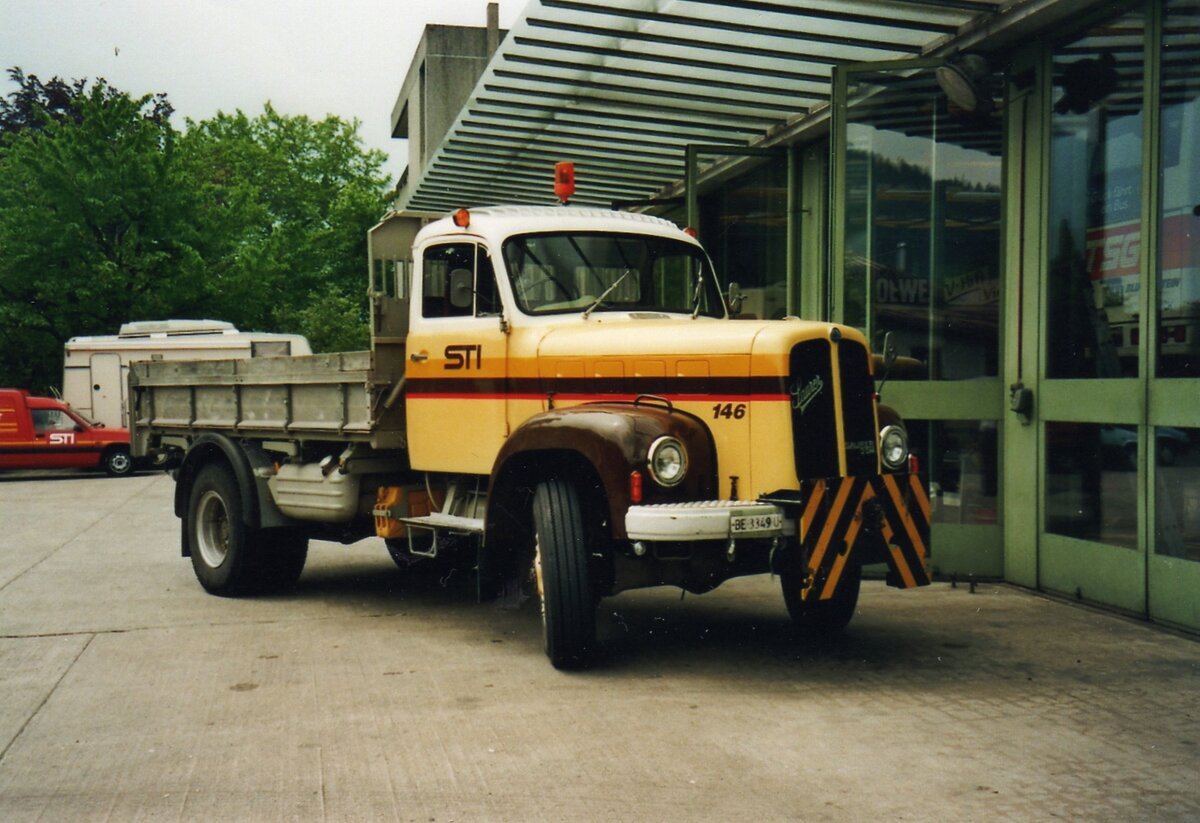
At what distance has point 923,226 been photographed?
32.1ft

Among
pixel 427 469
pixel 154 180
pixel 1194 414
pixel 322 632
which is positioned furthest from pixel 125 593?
pixel 154 180

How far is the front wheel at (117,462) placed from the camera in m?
23.1

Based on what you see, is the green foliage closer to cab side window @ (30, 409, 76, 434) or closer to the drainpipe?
cab side window @ (30, 409, 76, 434)

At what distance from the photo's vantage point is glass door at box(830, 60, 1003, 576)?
9.54 meters

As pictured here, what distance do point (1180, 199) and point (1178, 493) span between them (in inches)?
69.3

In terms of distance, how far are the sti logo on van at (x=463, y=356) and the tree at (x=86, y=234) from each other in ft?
78.6

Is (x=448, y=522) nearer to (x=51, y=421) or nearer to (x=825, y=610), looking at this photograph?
(x=825, y=610)

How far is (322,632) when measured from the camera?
796 cm

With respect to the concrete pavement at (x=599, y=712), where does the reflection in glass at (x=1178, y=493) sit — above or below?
above

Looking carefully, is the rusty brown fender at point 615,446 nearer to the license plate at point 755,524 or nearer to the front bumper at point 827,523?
the front bumper at point 827,523

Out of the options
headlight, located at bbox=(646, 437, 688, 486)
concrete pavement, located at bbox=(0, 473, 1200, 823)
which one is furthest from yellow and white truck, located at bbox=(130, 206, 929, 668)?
concrete pavement, located at bbox=(0, 473, 1200, 823)

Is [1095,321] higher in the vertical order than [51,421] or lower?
higher

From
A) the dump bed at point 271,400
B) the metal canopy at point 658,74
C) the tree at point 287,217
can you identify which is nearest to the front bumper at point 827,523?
the dump bed at point 271,400

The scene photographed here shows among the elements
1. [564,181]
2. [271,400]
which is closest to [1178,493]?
[564,181]
